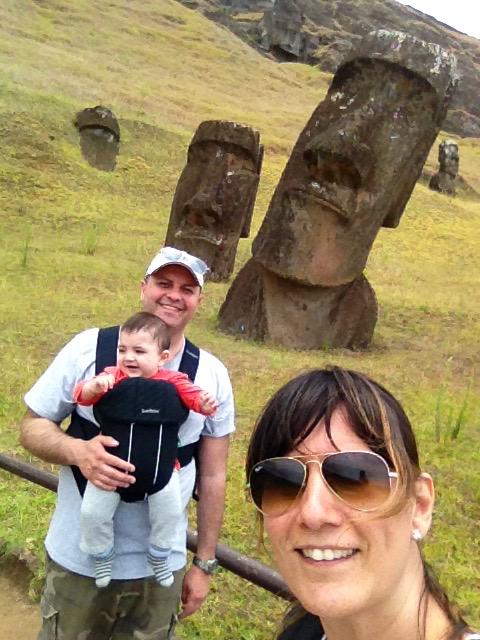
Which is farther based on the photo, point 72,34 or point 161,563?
point 72,34

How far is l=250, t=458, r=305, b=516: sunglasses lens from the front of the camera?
1341 millimetres

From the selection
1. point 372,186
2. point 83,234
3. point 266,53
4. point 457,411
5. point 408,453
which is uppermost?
point 408,453

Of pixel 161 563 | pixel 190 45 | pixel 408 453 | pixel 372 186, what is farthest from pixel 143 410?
pixel 190 45

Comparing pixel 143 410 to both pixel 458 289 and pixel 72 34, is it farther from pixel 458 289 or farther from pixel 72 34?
pixel 72 34

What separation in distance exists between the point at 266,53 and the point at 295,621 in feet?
179

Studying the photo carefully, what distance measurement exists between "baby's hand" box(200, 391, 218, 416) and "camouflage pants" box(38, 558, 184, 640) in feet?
1.70

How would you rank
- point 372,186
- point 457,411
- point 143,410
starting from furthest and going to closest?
1. point 372,186
2. point 457,411
3. point 143,410

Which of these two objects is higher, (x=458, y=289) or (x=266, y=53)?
(x=458, y=289)

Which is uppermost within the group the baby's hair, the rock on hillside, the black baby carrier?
the baby's hair

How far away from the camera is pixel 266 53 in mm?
53062

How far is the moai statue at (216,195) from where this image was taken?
423 inches

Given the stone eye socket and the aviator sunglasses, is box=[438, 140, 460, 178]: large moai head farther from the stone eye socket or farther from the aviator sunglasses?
the aviator sunglasses

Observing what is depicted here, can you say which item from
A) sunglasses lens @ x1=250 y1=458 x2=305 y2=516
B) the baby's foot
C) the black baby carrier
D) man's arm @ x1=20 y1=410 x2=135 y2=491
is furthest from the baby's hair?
sunglasses lens @ x1=250 y1=458 x2=305 y2=516

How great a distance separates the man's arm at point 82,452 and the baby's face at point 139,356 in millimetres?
187
